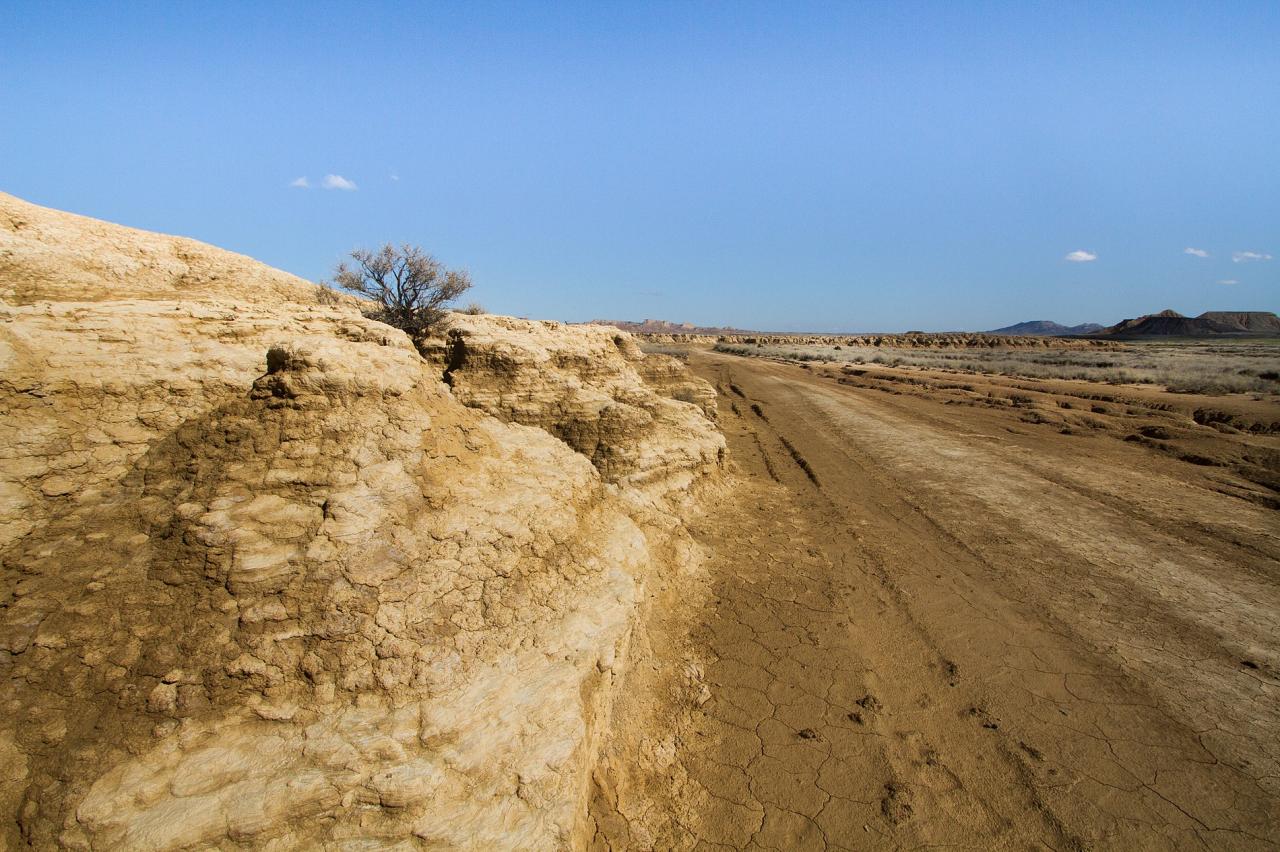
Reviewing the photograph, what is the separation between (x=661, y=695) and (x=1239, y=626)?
5879 mm

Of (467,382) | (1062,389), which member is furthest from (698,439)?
(1062,389)

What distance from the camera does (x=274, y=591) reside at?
338cm

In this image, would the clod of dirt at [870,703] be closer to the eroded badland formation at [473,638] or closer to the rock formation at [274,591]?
the eroded badland formation at [473,638]

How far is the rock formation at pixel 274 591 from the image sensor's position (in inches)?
105

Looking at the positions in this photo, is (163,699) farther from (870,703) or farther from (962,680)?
(962,680)

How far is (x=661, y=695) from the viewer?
14.9 ft

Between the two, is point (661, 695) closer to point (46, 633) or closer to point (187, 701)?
point (187, 701)

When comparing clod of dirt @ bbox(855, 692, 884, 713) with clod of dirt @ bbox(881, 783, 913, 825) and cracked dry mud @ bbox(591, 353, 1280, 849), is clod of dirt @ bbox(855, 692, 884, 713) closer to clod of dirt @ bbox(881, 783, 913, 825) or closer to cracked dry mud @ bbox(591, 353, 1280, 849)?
cracked dry mud @ bbox(591, 353, 1280, 849)

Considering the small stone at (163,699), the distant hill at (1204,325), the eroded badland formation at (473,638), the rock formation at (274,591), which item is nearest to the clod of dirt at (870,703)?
the eroded badland formation at (473,638)

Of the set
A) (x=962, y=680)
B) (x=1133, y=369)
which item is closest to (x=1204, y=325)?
(x=1133, y=369)

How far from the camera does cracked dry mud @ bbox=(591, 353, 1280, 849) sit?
11.6 ft

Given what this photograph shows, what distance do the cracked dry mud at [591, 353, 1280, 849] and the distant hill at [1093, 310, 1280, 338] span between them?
114 m

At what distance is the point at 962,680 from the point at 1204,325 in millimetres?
132934

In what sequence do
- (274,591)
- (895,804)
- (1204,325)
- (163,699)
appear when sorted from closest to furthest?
(163,699) < (274,591) < (895,804) < (1204,325)
